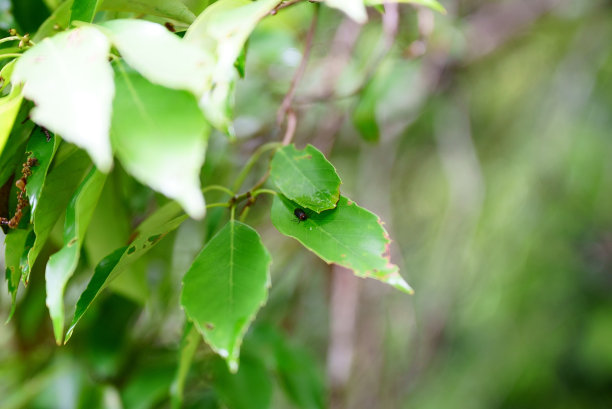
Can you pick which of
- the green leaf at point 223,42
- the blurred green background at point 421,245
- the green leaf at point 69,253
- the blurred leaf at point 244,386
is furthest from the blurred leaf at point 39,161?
the blurred leaf at point 244,386

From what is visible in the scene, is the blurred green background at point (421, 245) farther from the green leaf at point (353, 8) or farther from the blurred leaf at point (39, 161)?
the green leaf at point (353, 8)

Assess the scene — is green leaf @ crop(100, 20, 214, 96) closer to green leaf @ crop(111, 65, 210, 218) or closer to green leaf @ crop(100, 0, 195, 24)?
green leaf @ crop(111, 65, 210, 218)

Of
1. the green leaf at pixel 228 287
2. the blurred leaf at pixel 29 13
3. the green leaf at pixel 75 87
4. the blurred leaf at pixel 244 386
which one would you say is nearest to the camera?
the green leaf at pixel 75 87

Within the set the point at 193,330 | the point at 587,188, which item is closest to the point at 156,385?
the point at 193,330

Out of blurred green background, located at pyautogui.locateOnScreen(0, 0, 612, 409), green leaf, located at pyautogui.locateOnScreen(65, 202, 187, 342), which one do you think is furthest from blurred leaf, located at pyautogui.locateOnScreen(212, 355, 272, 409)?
green leaf, located at pyautogui.locateOnScreen(65, 202, 187, 342)

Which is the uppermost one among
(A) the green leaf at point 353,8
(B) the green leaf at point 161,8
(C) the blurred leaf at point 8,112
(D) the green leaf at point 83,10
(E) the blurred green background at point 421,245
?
(A) the green leaf at point 353,8

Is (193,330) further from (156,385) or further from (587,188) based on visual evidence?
(587,188)

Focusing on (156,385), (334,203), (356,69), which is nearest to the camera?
(334,203)

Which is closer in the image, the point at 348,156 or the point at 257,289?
the point at 257,289
